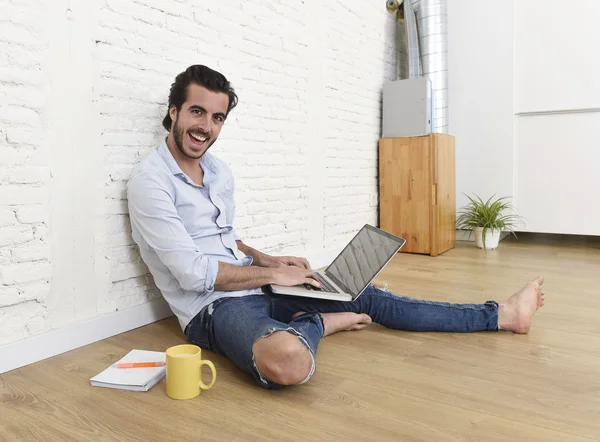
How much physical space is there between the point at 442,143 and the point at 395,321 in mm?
1963

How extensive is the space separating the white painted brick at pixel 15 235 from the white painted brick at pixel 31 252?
0.7 inches

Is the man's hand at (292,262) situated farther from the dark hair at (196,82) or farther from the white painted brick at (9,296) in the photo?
the white painted brick at (9,296)

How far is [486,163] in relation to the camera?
12.5 feet

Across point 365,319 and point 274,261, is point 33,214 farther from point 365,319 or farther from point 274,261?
point 365,319

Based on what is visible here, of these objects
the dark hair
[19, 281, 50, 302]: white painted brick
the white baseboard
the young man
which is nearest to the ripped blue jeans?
the young man

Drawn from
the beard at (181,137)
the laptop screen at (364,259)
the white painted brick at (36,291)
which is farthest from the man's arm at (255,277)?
the white painted brick at (36,291)

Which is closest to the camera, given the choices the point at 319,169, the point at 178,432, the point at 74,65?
the point at 178,432

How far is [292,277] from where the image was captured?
168 centimetres

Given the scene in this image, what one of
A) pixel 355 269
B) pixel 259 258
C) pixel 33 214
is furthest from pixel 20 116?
pixel 355 269

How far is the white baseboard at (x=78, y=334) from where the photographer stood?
60.3 inches

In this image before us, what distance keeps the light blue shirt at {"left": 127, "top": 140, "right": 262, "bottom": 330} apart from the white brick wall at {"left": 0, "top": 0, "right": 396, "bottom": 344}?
0.22 m

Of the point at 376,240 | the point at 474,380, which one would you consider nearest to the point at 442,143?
the point at 376,240

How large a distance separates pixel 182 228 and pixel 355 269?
2.01ft

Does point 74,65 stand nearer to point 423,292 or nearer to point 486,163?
point 423,292
